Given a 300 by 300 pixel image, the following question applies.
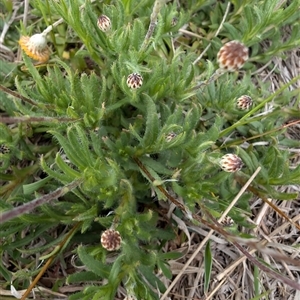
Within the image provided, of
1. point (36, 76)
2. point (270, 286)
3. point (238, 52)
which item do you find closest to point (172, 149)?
point (238, 52)

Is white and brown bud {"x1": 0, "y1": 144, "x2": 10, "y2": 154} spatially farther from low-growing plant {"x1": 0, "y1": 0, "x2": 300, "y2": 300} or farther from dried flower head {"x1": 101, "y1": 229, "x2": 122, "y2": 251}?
dried flower head {"x1": 101, "y1": 229, "x2": 122, "y2": 251}

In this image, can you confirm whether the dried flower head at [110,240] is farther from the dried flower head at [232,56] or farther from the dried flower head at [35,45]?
the dried flower head at [35,45]

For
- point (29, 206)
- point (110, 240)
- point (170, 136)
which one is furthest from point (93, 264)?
point (29, 206)

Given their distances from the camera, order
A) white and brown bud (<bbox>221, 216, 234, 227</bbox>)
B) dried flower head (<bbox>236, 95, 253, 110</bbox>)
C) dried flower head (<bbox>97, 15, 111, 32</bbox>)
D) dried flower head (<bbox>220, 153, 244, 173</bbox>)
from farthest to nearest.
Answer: dried flower head (<bbox>236, 95, 253, 110</bbox>)
white and brown bud (<bbox>221, 216, 234, 227</bbox>)
dried flower head (<bbox>97, 15, 111, 32</bbox>)
dried flower head (<bbox>220, 153, 244, 173</bbox>)

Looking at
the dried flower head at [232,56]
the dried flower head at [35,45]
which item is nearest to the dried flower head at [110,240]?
the dried flower head at [232,56]

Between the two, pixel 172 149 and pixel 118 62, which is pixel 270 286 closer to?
pixel 172 149

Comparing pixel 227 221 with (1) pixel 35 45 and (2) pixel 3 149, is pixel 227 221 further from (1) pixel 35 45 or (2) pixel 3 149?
(1) pixel 35 45

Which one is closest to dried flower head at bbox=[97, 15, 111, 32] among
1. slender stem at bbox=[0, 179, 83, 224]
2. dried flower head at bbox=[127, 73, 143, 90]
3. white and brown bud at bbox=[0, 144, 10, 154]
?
dried flower head at bbox=[127, 73, 143, 90]
